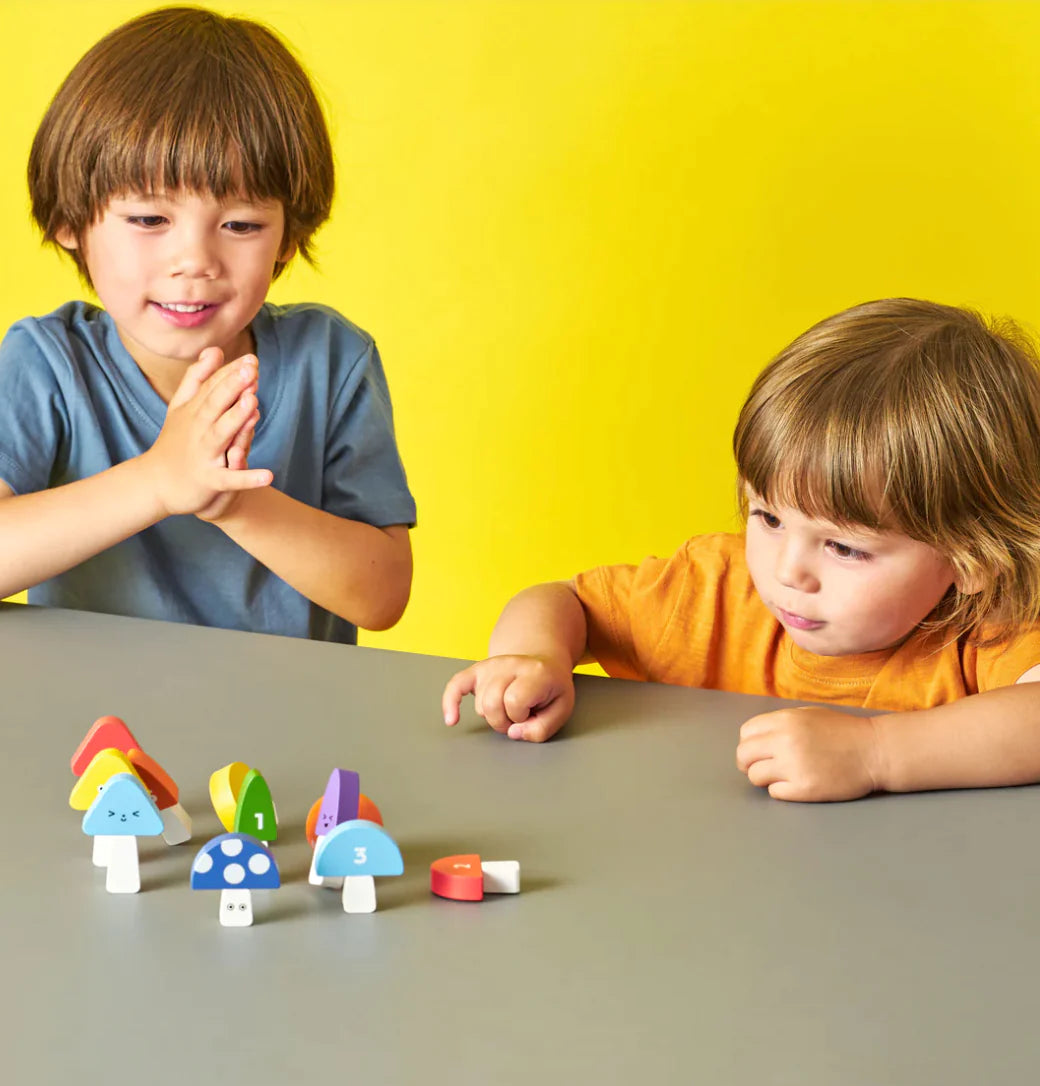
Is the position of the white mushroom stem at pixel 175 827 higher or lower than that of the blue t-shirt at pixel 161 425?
lower

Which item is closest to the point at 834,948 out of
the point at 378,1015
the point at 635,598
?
the point at 378,1015

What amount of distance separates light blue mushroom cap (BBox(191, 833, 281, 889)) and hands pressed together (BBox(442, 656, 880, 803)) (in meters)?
0.21

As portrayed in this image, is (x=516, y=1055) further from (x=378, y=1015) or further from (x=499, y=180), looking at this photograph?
(x=499, y=180)

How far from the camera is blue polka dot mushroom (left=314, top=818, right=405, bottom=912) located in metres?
0.47

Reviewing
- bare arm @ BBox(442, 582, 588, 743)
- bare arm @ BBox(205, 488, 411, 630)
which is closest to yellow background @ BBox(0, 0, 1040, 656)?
bare arm @ BBox(205, 488, 411, 630)

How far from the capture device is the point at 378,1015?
40cm

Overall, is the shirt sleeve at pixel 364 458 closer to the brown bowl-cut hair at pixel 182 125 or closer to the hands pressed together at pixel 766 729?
the brown bowl-cut hair at pixel 182 125

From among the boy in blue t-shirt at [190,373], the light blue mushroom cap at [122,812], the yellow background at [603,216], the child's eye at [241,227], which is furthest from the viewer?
the yellow background at [603,216]

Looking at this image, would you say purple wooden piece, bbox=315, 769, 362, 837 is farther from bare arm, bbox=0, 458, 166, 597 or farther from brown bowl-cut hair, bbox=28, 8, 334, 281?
brown bowl-cut hair, bbox=28, 8, 334, 281

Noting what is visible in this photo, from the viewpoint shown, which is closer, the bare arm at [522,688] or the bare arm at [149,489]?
the bare arm at [522,688]

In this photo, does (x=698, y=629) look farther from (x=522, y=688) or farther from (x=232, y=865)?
(x=232, y=865)

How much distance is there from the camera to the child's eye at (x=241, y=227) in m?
1.02

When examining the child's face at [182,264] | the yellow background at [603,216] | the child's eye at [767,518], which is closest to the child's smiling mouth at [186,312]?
the child's face at [182,264]

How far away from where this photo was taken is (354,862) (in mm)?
475
